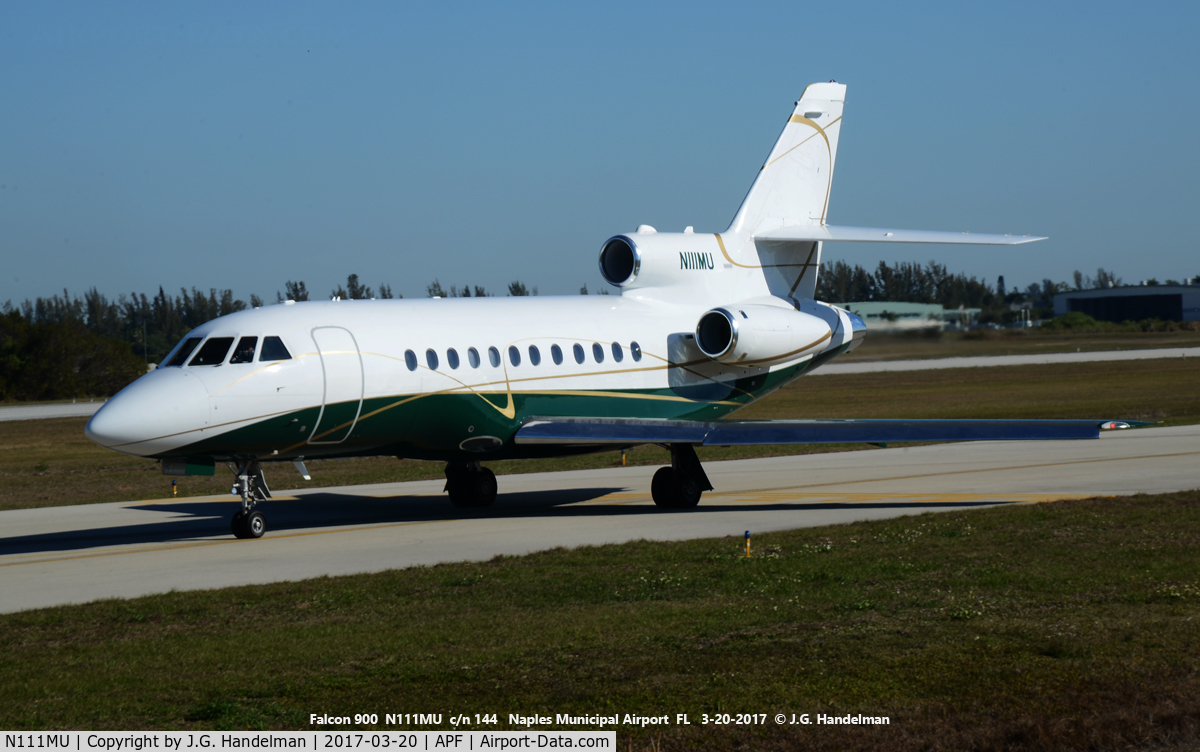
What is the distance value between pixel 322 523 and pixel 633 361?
6706mm

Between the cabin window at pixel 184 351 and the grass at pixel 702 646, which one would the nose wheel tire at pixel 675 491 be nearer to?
the grass at pixel 702 646

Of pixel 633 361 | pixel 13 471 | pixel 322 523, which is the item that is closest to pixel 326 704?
pixel 322 523

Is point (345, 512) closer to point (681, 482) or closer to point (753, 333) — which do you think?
point (681, 482)

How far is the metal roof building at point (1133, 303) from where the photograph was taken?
72.4 meters

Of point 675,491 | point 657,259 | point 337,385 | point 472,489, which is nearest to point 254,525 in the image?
point 337,385

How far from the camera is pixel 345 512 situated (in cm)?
2312

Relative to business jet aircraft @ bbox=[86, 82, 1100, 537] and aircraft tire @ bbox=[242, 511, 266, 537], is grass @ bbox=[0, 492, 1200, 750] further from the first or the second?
aircraft tire @ bbox=[242, 511, 266, 537]

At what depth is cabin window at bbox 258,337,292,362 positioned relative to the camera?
18.9 metres

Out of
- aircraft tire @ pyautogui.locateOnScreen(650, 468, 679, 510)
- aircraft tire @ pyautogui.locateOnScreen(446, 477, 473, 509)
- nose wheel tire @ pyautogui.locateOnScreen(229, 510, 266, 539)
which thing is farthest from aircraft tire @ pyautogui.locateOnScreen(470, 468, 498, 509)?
nose wheel tire @ pyautogui.locateOnScreen(229, 510, 266, 539)

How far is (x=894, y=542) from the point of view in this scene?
16.4 m

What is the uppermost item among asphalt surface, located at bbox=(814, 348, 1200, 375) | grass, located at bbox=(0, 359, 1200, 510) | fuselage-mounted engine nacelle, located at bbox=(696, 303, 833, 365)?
fuselage-mounted engine nacelle, located at bbox=(696, 303, 833, 365)

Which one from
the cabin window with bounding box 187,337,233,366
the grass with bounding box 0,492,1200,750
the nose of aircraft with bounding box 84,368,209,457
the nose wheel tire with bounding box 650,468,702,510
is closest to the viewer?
the grass with bounding box 0,492,1200,750

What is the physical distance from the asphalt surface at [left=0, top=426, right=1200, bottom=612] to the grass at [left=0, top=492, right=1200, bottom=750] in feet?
6.58

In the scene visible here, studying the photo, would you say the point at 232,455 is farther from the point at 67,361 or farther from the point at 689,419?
the point at 67,361
